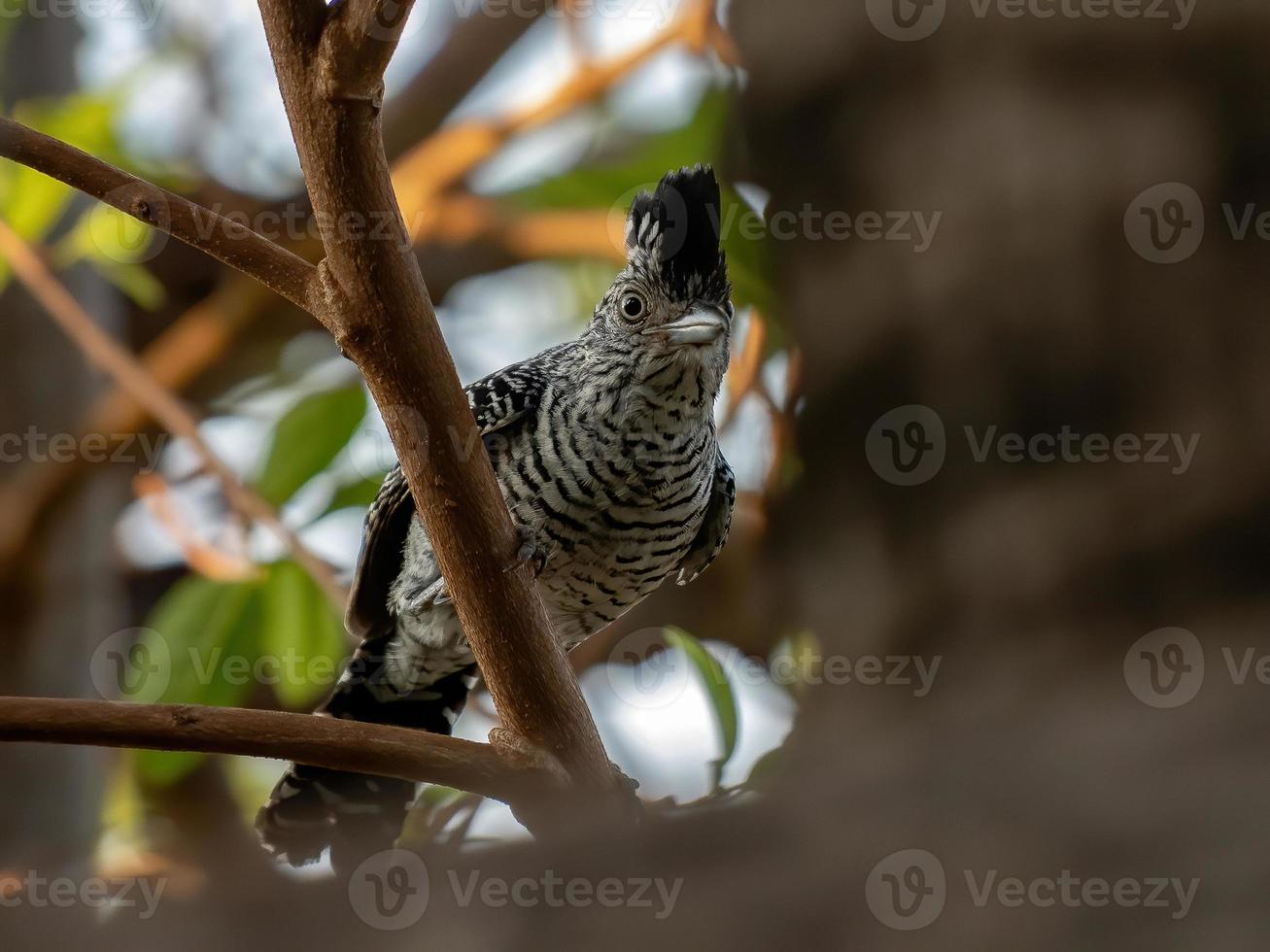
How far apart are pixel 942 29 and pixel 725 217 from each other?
2.66 metres

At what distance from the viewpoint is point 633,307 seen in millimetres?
3541

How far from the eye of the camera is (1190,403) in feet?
2.30

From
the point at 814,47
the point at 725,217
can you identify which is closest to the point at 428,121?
the point at 725,217

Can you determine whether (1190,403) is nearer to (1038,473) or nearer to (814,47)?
(1038,473)

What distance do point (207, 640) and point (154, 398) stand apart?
29.7 inches
